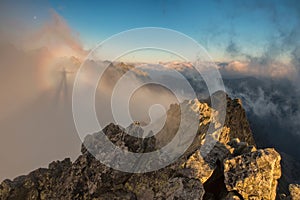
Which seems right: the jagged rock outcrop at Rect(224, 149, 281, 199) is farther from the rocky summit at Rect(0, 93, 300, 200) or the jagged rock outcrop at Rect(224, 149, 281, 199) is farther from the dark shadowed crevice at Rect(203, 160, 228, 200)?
the dark shadowed crevice at Rect(203, 160, 228, 200)

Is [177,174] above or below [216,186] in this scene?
above

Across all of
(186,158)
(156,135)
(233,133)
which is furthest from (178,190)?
(233,133)

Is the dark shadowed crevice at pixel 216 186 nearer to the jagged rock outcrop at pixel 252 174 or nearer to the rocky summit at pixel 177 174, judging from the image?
the rocky summit at pixel 177 174

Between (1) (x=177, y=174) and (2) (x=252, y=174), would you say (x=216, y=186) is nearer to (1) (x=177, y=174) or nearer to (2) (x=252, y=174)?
(2) (x=252, y=174)

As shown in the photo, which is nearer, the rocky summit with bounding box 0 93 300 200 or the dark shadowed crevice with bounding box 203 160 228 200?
the rocky summit with bounding box 0 93 300 200

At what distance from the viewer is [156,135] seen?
1304 inches

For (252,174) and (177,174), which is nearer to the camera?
(252,174)

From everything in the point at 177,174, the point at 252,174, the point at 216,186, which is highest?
the point at 177,174

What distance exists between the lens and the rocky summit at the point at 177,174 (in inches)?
940

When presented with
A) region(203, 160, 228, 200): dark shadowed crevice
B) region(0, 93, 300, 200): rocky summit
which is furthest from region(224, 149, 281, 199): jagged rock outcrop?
region(203, 160, 228, 200): dark shadowed crevice

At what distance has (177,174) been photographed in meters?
25.6

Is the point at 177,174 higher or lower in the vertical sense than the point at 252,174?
higher

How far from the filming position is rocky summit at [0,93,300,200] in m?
23.9

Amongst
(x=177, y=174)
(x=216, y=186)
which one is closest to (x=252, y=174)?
(x=216, y=186)
